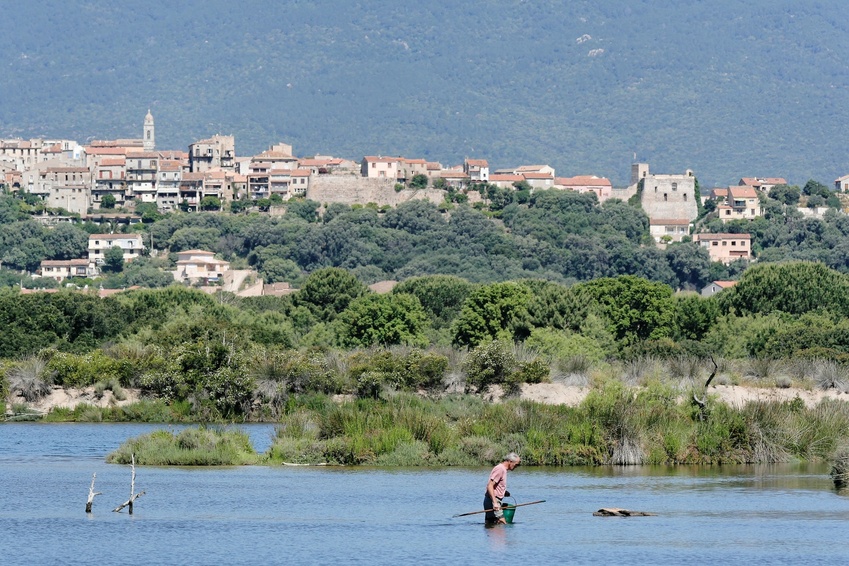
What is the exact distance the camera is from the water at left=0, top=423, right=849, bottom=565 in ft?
81.2

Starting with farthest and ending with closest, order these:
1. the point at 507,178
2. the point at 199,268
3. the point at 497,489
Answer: the point at 507,178 < the point at 199,268 < the point at 497,489

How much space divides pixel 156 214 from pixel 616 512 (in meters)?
152

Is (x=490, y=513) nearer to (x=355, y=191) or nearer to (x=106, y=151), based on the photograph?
(x=355, y=191)

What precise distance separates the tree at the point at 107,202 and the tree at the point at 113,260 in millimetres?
23076

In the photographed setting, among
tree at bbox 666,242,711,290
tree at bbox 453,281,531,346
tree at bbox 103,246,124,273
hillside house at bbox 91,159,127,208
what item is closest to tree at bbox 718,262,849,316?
tree at bbox 453,281,531,346

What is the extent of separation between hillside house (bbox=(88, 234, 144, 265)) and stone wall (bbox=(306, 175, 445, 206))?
23.9 metres

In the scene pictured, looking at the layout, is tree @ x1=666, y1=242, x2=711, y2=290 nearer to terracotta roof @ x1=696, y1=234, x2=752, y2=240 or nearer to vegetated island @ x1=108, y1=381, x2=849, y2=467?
terracotta roof @ x1=696, y1=234, x2=752, y2=240

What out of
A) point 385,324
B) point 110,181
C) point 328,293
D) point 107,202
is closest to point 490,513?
point 385,324

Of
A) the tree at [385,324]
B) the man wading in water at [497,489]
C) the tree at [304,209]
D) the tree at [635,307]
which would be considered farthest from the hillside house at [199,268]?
the man wading in water at [497,489]

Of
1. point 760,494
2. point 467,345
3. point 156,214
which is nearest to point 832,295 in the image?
point 467,345

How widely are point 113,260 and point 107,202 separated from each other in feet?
81.6

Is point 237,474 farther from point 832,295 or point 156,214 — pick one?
point 156,214

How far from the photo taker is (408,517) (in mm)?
27828

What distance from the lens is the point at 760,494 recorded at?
30828 millimetres
